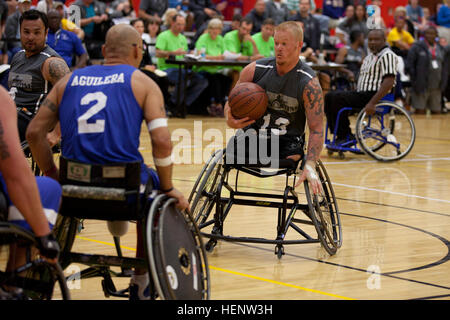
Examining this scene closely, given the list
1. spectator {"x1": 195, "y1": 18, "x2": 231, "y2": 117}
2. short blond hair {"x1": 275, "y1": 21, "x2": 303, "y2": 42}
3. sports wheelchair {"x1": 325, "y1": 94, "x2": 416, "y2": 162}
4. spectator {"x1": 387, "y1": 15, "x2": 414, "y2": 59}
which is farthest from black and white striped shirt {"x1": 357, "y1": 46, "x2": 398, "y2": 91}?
spectator {"x1": 387, "y1": 15, "x2": 414, "y2": 59}

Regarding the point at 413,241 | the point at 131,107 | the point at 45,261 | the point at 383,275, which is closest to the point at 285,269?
the point at 383,275

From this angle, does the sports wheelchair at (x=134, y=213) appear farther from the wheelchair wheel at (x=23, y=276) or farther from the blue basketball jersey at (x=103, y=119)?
the wheelchair wheel at (x=23, y=276)

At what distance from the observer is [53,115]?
3.88 metres

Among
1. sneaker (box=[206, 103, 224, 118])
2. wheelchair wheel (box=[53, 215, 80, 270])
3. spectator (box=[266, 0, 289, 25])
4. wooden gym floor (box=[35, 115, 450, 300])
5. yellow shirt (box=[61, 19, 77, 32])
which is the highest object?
spectator (box=[266, 0, 289, 25])

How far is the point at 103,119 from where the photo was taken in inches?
146

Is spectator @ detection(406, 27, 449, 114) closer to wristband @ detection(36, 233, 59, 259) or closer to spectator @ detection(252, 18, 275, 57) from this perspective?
spectator @ detection(252, 18, 275, 57)

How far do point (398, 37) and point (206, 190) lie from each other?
11832mm

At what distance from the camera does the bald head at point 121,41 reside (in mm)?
3875

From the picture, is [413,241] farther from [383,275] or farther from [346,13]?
[346,13]

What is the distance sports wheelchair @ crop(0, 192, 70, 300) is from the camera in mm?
3102

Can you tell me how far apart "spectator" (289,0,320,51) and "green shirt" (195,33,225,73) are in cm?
194

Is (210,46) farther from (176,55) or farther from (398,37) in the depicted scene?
(398,37)

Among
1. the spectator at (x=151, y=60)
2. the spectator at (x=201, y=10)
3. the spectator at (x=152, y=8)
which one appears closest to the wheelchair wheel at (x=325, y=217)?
the spectator at (x=151, y=60)
